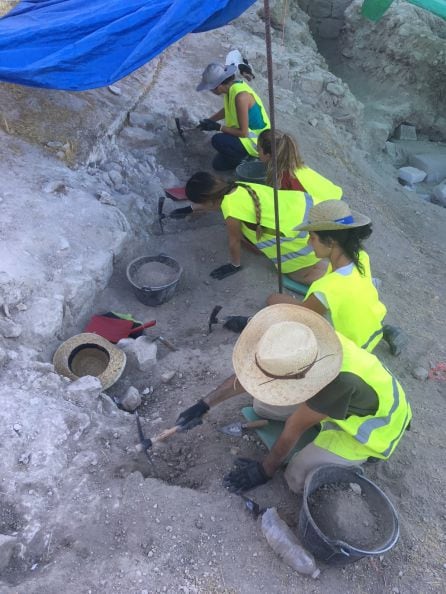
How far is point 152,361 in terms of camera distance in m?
3.82


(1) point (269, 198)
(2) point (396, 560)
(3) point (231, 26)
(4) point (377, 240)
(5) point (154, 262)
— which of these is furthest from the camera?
(3) point (231, 26)

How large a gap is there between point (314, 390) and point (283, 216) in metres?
2.14

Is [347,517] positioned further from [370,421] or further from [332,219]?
[332,219]

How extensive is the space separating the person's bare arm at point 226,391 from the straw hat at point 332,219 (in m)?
1.00

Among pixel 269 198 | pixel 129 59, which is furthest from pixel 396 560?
pixel 129 59

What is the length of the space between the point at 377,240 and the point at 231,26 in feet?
16.3

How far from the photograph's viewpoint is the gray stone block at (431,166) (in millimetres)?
8922

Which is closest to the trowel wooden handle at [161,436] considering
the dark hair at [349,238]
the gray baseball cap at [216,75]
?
the dark hair at [349,238]

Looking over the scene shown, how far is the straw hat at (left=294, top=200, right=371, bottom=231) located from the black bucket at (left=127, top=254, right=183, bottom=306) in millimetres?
1652

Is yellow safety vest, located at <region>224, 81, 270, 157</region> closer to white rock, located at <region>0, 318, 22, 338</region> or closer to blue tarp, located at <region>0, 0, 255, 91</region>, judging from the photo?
blue tarp, located at <region>0, 0, 255, 91</region>

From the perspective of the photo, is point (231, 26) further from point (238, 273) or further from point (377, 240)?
point (238, 273)

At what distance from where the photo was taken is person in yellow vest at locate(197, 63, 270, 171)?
5.46 meters

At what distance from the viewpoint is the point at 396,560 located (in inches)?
106

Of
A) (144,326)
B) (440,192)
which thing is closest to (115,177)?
(144,326)
